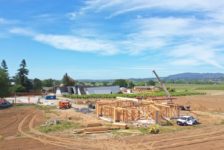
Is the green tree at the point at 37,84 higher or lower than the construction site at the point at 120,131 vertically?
higher

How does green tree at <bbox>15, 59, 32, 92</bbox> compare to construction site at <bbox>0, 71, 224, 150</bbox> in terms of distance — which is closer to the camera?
construction site at <bbox>0, 71, 224, 150</bbox>

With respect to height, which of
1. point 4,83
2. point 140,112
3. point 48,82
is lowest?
point 140,112

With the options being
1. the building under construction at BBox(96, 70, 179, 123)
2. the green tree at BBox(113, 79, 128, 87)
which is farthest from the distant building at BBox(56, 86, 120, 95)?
the building under construction at BBox(96, 70, 179, 123)

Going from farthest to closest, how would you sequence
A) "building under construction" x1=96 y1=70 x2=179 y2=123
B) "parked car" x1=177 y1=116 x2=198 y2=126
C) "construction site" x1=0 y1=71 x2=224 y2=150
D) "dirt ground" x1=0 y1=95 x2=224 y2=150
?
"building under construction" x1=96 y1=70 x2=179 y2=123 → "parked car" x1=177 y1=116 x2=198 y2=126 → "construction site" x1=0 y1=71 x2=224 y2=150 → "dirt ground" x1=0 y1=95 x2=224 y2=150

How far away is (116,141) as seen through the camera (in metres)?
28.5

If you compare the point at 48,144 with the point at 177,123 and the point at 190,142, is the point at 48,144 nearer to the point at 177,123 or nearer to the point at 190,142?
the point at 190,142

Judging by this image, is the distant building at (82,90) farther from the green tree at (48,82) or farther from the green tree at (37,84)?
the green tree at (48,82)

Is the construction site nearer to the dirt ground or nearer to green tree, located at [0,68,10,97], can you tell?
the dirt ground

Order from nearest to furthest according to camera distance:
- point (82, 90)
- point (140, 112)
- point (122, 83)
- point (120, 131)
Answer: point (120, 131)
point (140, 112)
point (82, 90)
point (122, 83)

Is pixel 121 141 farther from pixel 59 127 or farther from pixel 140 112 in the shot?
pixel 140 112

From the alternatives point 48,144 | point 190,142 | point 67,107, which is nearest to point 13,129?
point 48,144

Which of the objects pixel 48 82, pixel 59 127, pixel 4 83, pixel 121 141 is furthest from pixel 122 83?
pixel 121 141

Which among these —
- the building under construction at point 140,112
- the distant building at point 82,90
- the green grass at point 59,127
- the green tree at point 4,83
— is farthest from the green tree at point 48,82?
the green grass at point 59,127

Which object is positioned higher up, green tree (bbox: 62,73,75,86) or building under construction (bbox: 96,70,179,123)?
green tree (bbox: 62,73,75,86)
